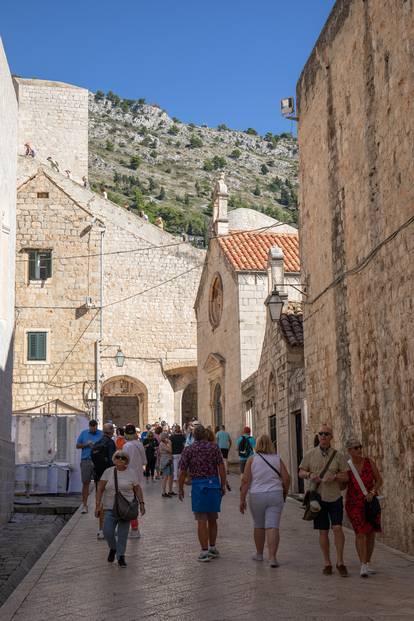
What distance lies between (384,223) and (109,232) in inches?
1011

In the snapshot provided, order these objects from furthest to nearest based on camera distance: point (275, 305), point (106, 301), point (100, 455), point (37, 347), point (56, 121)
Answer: point (56, 121) → point (106, 301) → point (37, 347) → point (275, 305) → point (100, 455)

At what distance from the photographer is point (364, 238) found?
11555 mm

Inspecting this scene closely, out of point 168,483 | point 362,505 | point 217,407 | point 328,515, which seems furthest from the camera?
point 217,407

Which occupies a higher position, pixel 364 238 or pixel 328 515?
pixel 364 238

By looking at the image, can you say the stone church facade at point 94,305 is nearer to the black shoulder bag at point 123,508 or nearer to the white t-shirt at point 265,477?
the black shoulder bag at point 123,508

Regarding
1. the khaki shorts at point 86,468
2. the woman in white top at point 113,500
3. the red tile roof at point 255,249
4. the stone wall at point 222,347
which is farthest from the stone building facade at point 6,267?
the red tile roof at point 255,249

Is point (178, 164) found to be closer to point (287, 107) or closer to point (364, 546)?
point (287, 107)

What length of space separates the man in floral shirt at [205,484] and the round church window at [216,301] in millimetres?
17950

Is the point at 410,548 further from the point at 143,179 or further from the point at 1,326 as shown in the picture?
the point at 143,179

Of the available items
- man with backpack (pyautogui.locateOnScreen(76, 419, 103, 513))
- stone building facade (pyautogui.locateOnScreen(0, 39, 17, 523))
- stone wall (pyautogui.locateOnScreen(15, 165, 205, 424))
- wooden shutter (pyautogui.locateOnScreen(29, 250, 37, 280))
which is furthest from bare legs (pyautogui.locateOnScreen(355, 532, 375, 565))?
wooden shutter (pyautogui.locateOnScreen(29, 250, 37, 280))

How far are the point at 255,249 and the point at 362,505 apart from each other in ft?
61.4

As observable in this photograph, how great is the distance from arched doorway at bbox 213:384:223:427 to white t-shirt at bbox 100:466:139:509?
18746mm

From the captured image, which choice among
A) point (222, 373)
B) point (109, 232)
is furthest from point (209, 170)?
point (222, 373)

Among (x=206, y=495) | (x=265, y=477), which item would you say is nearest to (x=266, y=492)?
(x=265, y=477)
